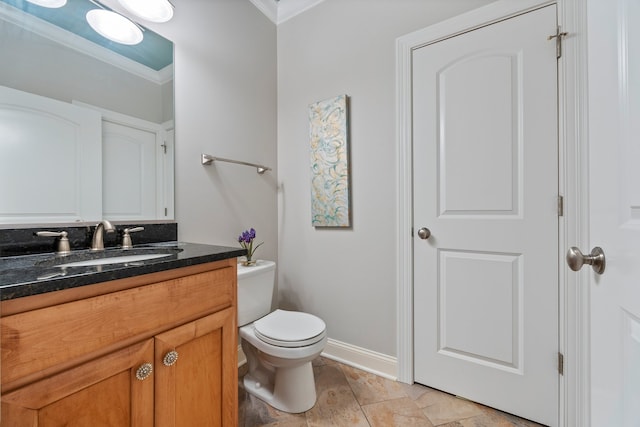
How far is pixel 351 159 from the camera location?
Answer: 5.63 feet

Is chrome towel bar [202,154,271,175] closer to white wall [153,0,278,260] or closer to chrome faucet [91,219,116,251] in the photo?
white wall [153,0,278,260]

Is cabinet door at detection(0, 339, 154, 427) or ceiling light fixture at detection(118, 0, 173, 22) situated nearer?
cabinet door at detection(0, 339, 154, 427)

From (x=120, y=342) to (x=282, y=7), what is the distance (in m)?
2.27

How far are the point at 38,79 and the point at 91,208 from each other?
0.51 metres

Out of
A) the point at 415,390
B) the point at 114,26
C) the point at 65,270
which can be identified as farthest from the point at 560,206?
the point at 114,26

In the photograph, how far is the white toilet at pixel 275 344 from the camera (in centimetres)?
124

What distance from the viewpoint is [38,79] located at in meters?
1.00

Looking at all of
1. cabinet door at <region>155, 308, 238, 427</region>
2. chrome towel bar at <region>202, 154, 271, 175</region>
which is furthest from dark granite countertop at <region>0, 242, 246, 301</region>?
chrome towel bar at <region>202, 154, 271, 175</region>

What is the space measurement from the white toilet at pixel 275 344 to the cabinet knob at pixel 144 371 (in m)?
0.58

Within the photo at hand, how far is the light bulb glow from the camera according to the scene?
3.75 ft

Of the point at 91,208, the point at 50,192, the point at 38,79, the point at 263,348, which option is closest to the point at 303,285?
the point at 263,348

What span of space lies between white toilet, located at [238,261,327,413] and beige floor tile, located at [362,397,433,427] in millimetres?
301

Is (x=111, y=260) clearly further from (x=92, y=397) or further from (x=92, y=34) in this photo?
(x=92, y=34)

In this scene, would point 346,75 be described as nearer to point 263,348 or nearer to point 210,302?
point 210,302
